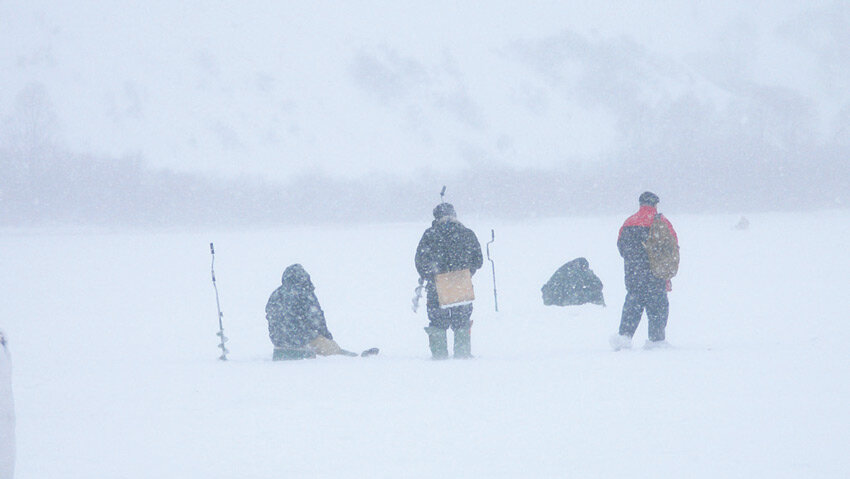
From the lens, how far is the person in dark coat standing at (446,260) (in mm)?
7539

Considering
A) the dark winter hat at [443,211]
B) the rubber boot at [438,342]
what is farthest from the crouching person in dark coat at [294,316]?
the dark winter hat at [443,211]

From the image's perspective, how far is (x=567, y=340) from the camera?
9781mm

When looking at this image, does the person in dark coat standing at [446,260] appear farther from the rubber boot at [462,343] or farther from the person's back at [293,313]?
the person's back at [293,313]

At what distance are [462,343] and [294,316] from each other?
1847mm

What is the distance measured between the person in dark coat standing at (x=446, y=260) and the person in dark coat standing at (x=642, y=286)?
156 centimetres

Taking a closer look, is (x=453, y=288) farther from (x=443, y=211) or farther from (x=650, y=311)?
(x=650, y=311)

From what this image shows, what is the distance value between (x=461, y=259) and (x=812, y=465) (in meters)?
4.09

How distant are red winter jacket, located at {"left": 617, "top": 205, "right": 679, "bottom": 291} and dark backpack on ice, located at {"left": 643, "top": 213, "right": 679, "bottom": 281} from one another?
7cm

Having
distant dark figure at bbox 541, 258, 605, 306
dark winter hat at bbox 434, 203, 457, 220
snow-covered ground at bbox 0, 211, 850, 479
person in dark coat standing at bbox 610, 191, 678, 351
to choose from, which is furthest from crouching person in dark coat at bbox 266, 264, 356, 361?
distant dark figure at bbox 541, 258, 605, 306

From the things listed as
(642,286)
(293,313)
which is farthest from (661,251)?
(293,313)

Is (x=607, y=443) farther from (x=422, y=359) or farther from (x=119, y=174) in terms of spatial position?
(x=119, y=174)

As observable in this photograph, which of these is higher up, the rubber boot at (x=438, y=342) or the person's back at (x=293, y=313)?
the person's back at (x=293, y=313)

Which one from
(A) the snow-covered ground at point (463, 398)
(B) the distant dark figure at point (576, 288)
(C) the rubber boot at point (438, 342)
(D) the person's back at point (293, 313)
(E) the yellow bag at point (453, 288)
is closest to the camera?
(A) the snow-covered ground at point (463, 398)

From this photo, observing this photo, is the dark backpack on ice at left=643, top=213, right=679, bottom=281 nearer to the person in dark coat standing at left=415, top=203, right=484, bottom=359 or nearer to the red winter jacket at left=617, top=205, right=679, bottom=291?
the red winter jacket at left=617, top=205, right=679, bottom=291
